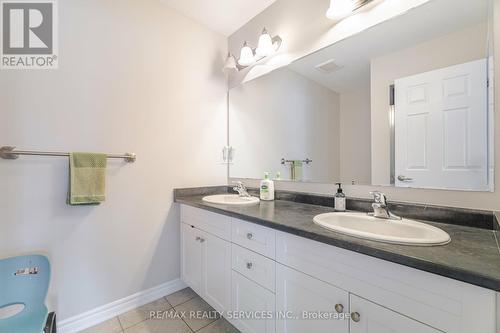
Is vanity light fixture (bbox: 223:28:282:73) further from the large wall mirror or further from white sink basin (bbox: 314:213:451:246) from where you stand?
white sink basin (bbox: 314:213:451:246)

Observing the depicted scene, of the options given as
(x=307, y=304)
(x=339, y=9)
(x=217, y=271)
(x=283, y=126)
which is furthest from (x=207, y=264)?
(x=339, y=9)

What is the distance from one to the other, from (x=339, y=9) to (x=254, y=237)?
4.51 ft

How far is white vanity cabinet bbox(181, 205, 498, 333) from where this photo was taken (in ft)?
1.90

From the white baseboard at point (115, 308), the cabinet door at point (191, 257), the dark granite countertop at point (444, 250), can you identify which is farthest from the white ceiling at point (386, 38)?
the white baseboard at point (115, 308)

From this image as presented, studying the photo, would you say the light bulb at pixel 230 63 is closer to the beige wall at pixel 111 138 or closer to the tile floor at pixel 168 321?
the beige wall at pixel 111 138

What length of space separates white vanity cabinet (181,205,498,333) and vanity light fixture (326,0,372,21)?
4.17ft

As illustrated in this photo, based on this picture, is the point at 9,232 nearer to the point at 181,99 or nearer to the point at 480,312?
the point at 181,99

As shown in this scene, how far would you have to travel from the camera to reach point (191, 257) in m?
1.65

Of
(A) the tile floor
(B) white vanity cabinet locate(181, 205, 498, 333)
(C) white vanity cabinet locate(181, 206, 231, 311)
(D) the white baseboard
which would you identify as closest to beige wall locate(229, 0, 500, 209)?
(B) white vanity cabinet locate(181, 205, 498, 333)

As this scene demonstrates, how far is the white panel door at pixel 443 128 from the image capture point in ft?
2.91

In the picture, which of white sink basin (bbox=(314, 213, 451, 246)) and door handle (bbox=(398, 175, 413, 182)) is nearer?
white sink basin (bbox=(314, 213, 451, 246))

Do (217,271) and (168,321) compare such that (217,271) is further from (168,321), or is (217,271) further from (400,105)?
(400,105)

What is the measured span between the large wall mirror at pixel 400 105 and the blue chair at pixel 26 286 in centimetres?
157

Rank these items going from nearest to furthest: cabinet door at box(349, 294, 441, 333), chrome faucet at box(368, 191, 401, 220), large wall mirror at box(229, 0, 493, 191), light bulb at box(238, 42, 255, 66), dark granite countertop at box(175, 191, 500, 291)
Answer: dark granite countertop at box(175, 191, 500, 291), cabinet door at box(349, 294, 441, 333), large wall mirror at box(229, 0, 493, 191), chrome faucet at box(368, 191, 401, 220), light bulb at box(238, 42, 255, 66)
